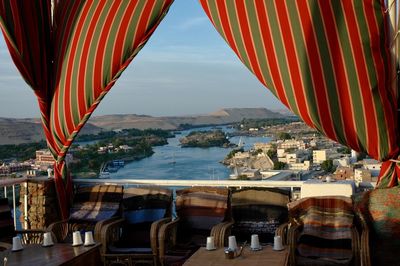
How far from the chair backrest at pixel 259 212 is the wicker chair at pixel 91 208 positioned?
1207 mm

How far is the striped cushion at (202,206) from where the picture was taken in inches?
180

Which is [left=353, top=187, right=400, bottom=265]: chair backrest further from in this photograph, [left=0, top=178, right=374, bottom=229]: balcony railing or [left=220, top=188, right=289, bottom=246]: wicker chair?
[left=220, top=188, right=289, bottom=246]: wicker chair

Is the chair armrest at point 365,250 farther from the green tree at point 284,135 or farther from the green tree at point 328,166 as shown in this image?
the green tree at point 284,135

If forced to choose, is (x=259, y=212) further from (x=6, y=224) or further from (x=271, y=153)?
(x=271, y=153)

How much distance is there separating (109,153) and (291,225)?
5248 millimetres

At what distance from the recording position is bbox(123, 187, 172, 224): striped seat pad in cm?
481

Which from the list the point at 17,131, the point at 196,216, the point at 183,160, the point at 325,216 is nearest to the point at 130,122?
the point at 183,160

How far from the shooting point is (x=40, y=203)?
211 inches

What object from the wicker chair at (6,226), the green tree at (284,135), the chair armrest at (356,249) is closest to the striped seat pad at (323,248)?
the chair armrest at (356,249)

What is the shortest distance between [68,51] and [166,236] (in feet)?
7.98

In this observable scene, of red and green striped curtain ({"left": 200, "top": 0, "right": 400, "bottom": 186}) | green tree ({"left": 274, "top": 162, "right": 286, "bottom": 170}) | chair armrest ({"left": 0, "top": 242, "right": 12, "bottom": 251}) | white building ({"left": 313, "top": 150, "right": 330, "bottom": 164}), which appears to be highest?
red and green striped curtain ({"left": 200, "top": 0, "right": 400, "bottom": 186})

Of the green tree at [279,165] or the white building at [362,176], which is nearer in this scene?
the white building at [362,176]

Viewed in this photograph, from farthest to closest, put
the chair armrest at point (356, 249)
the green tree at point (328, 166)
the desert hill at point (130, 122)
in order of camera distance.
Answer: the desert hill at point (130, 122) → the green tree at point (328, 166) → the chair armrest at point (356, 249)

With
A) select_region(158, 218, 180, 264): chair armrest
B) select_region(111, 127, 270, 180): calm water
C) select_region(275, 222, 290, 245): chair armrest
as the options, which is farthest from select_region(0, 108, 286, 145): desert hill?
select_region(275, 222, 290, 245): chair armrest
